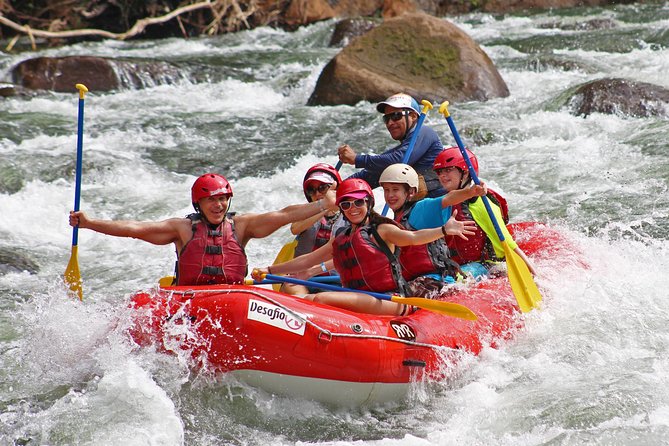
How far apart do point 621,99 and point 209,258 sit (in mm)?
7005

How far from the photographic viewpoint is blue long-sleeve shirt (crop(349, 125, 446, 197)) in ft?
22.5

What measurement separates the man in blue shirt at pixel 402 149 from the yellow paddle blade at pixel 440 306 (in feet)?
4.96

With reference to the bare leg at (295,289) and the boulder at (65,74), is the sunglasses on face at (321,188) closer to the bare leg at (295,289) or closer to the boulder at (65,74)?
the bare leg at (295,289)

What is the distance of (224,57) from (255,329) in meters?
11.0

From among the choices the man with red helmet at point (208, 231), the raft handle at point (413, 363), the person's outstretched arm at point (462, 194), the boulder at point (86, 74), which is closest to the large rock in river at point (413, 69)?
the boulder at point (86, 74)

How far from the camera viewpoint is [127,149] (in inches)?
424

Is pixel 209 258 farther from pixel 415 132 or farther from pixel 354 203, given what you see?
pixel 415 132

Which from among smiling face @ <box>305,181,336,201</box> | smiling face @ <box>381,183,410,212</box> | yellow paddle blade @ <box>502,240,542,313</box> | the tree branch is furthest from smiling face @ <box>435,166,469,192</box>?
the tree branch

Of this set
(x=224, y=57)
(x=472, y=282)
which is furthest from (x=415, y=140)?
(x=224, y=57)

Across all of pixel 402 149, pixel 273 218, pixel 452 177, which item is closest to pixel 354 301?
pixel 273 218

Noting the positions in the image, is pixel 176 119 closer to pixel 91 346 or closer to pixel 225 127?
pixel 225 127

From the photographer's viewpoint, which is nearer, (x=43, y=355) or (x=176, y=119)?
(x=43, y=355)

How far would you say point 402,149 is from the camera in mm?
6852

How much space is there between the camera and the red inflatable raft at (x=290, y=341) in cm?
500
